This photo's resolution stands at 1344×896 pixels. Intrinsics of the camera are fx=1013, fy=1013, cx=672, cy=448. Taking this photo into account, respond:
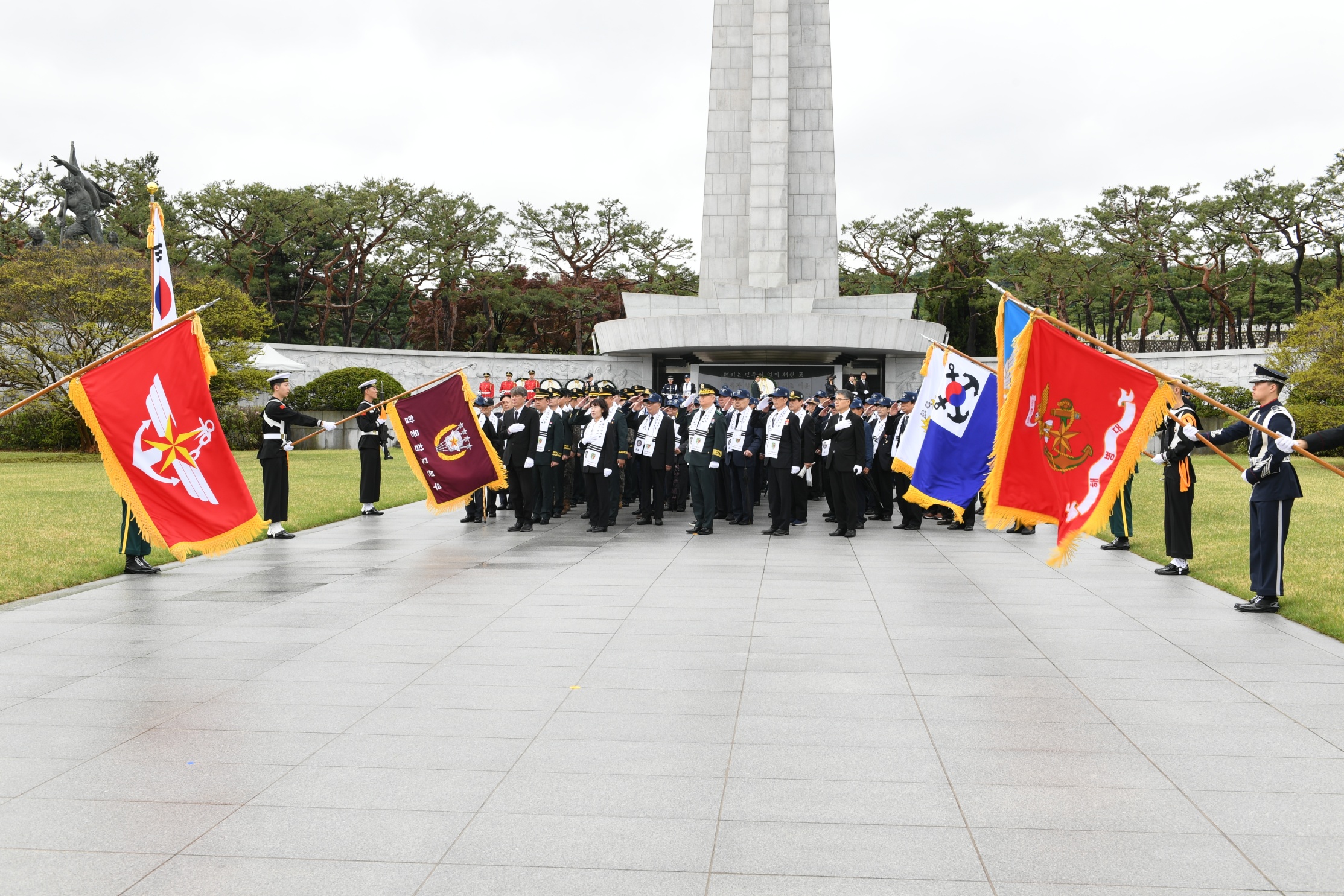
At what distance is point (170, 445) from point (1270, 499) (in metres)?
7.93

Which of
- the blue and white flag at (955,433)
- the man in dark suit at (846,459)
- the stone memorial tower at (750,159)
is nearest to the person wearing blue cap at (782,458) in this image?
the man in dark suit at (846,459)

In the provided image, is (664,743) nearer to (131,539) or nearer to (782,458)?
(131,539)

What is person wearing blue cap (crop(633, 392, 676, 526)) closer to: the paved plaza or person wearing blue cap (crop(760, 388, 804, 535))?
person wearing blue cap (crop(760, 388, 804, 535))

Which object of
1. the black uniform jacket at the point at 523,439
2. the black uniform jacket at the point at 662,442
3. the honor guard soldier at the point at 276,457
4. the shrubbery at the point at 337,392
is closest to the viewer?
the honor guard soldier at the point at 276,457

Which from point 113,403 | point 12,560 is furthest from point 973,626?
point 12,560

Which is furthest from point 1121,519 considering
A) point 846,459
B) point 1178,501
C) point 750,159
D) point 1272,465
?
point 750,159

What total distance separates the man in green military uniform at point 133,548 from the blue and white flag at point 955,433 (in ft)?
24.3

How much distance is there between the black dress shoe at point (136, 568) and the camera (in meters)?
8.98

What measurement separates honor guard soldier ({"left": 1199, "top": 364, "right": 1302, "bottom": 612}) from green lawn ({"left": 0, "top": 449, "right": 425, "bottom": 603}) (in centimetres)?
929

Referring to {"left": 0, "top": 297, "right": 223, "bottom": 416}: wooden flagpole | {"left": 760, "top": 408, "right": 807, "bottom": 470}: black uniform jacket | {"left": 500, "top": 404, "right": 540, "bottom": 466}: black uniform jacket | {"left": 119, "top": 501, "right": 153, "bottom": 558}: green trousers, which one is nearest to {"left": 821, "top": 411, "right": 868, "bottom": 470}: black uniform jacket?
{"left": 760, "top": 408, "right": 807, "bottom": 470}: black uniform jacket

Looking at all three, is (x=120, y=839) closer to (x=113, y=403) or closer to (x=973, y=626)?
(x=113, y=403)

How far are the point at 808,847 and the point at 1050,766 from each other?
1363 millimetres

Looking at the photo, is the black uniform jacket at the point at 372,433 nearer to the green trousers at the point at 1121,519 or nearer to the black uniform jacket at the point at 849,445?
the black uniform jacket at the point at 849,445

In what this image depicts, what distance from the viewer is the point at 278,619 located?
705 cm
